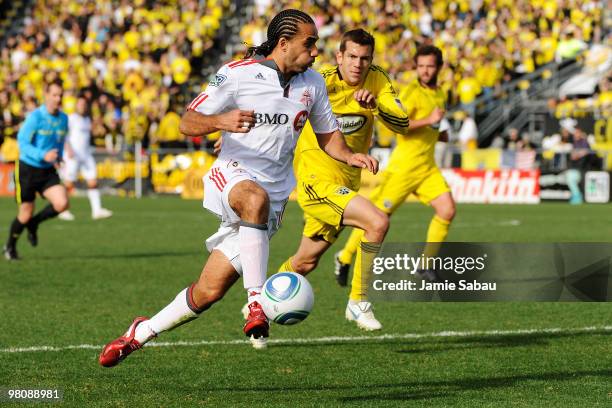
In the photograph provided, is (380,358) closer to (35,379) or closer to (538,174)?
(35,379)

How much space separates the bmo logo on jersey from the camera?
6441 mm

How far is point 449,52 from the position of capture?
1273 inches

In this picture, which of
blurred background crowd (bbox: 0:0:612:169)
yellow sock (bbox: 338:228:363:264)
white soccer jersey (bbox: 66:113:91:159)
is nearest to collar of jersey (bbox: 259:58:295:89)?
yellow sock (bbox: 338:228:363:264)

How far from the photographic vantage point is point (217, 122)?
240 inches

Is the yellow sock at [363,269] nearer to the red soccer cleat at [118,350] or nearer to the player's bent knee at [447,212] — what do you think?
the red soccer cleat at [118,350]

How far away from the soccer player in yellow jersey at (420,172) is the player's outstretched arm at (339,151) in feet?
16.4

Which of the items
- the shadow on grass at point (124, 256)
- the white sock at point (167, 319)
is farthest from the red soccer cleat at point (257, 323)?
the shadow on grass at point (124, 256)

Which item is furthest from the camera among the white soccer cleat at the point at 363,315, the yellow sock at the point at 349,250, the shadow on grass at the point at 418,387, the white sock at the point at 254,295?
the yellow sock at the point at 349,250

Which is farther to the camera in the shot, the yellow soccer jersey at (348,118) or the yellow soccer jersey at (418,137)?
the yellow soccer jersey at (418,137)

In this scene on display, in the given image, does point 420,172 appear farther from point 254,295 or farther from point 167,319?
point 254,295

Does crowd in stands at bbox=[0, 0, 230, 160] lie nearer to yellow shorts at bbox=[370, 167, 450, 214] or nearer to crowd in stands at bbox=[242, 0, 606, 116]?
crowd in stands at bbox=[242, 0, 606, 116]

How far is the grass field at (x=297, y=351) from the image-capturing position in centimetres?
648

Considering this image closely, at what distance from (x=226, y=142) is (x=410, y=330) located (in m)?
3.27

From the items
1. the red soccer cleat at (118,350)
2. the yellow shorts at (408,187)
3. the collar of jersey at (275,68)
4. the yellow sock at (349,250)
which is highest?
the collar of jersey at (275,68)
